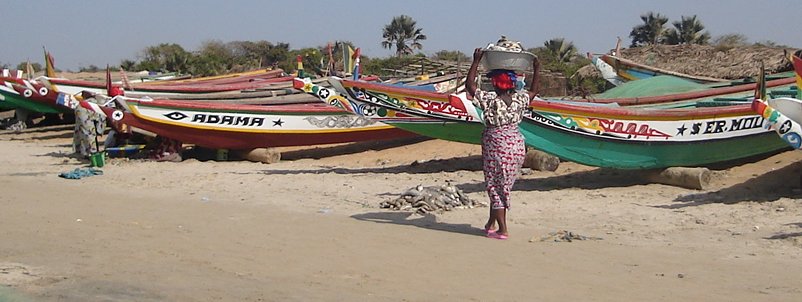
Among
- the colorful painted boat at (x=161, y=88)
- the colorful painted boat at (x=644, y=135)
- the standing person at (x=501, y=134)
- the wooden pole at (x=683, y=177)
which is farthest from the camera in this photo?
the colorful painted boat at (x=161, y=88)

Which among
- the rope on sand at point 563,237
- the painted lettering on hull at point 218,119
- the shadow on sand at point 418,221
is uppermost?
the painted lettering on hull at point 218,119

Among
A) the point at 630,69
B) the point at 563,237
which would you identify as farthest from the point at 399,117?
the point at 630,69

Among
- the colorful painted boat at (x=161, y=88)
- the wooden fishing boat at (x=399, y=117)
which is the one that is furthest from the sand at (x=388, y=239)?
the colorful painted boat at (x=161, y=88)

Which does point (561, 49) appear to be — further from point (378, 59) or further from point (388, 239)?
point (388, 239)

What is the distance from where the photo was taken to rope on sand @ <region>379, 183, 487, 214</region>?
8.87 metres

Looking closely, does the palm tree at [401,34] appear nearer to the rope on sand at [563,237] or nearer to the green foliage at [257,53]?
the green foliage at [257,53]

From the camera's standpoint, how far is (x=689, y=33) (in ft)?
107

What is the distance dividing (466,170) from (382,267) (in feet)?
21.3

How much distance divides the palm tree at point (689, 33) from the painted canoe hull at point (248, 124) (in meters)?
20.4

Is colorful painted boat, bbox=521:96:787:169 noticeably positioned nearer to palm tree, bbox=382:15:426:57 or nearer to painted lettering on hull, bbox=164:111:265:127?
painted lettering on hull, bbox=164:111:265:127

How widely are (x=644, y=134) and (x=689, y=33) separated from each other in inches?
950

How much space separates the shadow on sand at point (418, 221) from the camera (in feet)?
25.6

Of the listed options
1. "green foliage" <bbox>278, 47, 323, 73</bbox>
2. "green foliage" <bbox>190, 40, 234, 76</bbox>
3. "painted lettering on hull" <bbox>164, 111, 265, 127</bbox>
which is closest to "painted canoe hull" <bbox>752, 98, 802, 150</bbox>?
"painted lettering on hull" <bbox>164, 111, 265, 127</bbox>

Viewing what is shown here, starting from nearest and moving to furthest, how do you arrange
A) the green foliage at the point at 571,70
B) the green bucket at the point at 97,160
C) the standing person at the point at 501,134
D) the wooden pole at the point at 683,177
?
the standing person at the point at 501,134 → the wooden pole at the point at 683,177 → the green bucket at the point at 97,160 → the green foliage at the point at 571,70
